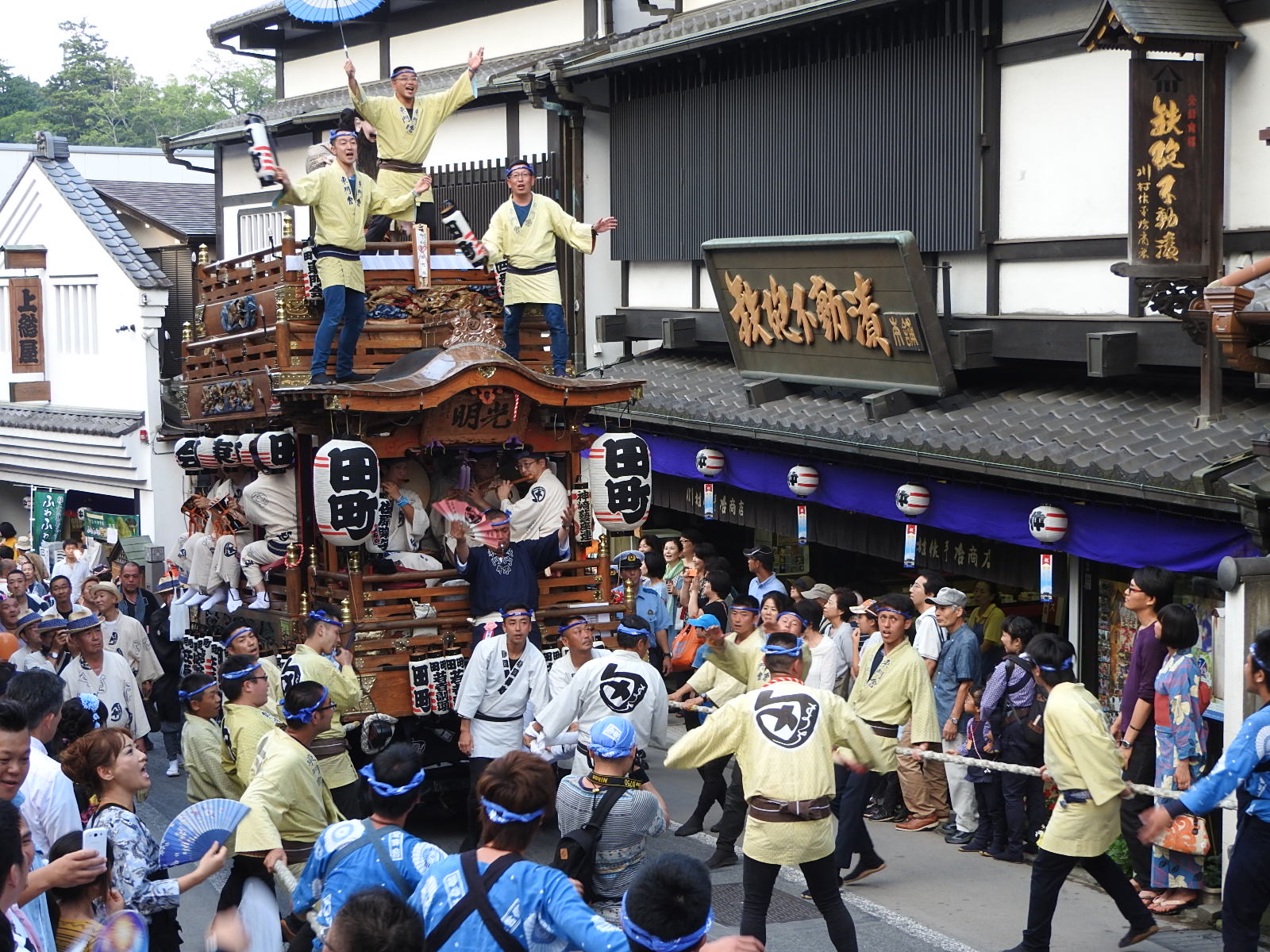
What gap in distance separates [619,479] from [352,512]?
7.95 feet

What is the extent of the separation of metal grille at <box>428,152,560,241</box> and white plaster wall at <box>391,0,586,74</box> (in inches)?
61.7

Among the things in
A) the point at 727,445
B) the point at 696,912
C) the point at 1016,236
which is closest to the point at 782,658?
the point at 696,912

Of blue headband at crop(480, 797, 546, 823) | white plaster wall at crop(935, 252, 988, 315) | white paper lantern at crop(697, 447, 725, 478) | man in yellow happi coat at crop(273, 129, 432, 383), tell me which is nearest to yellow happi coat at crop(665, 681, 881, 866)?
blue headband at crop(480, 797, 546, 823)

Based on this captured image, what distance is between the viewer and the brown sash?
802cm

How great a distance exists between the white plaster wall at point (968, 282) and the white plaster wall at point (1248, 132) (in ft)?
8.74

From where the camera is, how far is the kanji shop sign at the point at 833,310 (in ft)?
43.1

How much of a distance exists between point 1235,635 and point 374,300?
7.62 m

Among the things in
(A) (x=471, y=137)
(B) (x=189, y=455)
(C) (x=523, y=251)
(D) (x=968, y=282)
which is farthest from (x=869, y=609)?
(A) (x=471, y=137)

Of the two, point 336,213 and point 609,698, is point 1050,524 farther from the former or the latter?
point 336,213

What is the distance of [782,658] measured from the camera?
841 cm

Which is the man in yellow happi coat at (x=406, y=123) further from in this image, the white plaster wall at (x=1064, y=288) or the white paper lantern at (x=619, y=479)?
the white plaster wall at (x=1064, y=288)

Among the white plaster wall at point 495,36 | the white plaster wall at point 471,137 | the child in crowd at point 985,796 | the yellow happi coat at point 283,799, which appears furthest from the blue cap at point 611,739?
the white plaster wall at point 495,36

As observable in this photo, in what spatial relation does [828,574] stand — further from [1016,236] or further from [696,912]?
[696,912]

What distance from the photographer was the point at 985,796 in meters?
11.1
